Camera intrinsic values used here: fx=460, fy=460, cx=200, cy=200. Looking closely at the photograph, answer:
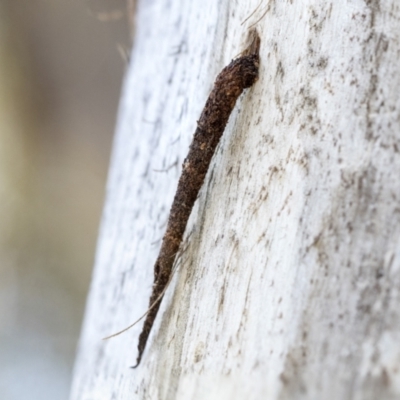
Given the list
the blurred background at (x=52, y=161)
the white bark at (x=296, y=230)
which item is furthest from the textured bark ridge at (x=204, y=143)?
the blurred background at (x=52, y=161)

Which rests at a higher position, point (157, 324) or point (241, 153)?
point (241, 153)

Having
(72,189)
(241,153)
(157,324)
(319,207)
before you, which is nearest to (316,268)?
(319,207)

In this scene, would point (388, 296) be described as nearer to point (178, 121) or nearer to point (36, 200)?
point (178, 121)

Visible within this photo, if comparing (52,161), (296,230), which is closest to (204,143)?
(296,230)

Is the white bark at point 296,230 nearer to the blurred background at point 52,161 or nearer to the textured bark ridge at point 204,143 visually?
the textured bark ridge at point 204,143

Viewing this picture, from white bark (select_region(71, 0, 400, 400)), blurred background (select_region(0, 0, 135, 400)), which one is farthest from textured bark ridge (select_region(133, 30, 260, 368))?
blurred background (select_region(0, 0, 135, 400))
